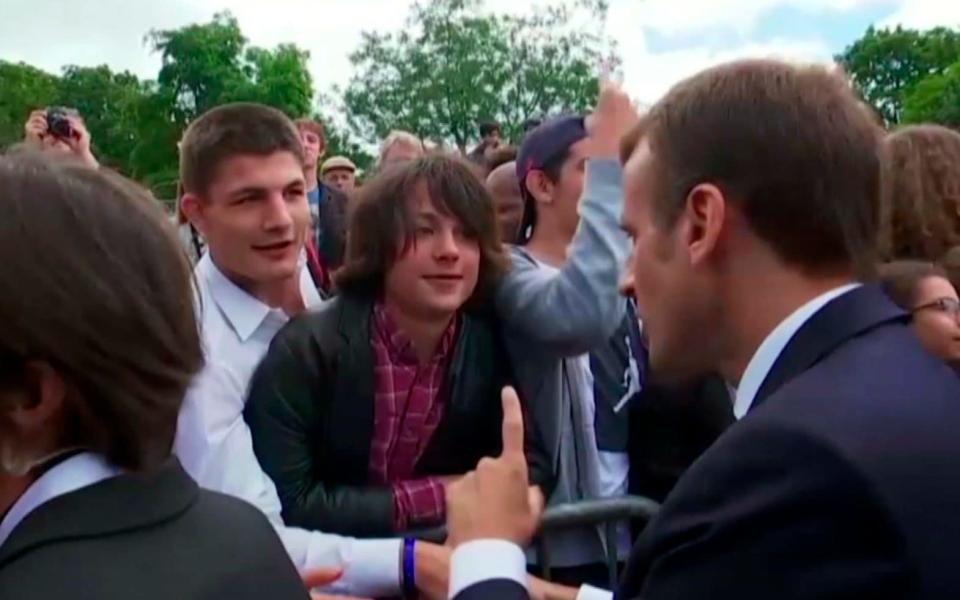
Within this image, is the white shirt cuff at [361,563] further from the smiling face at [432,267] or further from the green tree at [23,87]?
the green tree at [23,87]

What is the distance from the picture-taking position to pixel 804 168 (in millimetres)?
1812

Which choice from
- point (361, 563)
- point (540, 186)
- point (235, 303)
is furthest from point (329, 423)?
point (540, 186)

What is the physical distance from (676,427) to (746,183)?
1.98 m

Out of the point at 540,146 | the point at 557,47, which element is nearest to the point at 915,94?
the point at 557,47

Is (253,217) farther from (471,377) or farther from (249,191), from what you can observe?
(471,377)

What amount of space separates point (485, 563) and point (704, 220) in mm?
605

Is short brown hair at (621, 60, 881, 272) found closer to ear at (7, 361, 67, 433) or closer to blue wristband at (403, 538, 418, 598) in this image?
ear at (7, 361, 67, 433)

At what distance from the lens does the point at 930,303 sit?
3.09 meters

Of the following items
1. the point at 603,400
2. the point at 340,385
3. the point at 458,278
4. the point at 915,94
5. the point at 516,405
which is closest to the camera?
the point at 516,405

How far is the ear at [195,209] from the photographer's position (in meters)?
3.37

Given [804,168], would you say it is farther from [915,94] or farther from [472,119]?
[915,94]

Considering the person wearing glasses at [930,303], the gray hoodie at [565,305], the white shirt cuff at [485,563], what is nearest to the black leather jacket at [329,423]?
the gray hoodie at [565,305]

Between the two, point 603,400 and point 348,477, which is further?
point 603,400

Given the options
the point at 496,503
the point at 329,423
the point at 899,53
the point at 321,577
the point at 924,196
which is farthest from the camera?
the point at 899,53
